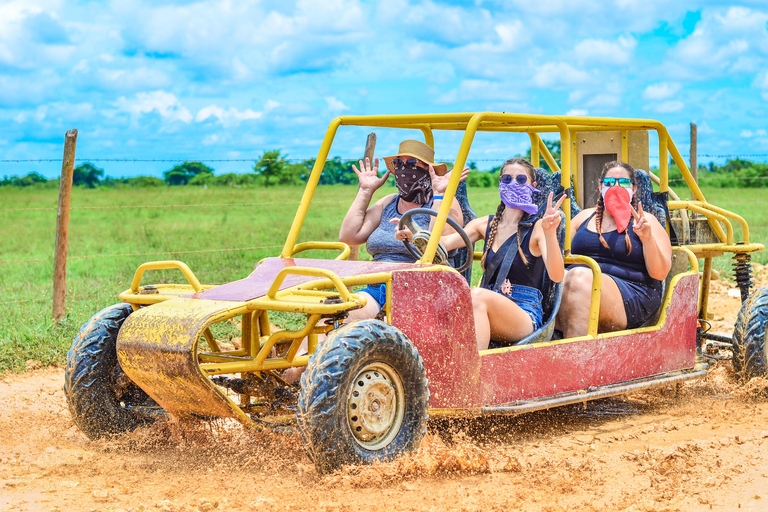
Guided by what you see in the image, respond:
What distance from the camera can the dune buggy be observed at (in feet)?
13.7

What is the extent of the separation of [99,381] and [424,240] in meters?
1.94

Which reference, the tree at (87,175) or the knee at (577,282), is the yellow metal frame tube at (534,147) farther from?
the tree at (87,175)

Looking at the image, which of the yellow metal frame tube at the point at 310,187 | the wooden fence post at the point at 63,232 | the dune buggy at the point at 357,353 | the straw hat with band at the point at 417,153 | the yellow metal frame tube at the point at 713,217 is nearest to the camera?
the dune buggy at the point at 357,353

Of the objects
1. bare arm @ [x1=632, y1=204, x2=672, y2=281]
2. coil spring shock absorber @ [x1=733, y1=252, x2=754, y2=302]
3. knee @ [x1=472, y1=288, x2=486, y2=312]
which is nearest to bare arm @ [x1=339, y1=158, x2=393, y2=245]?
knee @ [x1=472, y1=288, x2=486, y2=312]

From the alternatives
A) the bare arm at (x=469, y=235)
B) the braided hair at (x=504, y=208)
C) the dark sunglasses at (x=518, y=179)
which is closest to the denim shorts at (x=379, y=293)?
the bare arm at (x=469, y=235)

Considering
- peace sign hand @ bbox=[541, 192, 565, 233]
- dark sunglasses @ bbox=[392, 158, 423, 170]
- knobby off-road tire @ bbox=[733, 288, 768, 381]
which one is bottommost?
knobby off-road tire @ bbox=[733, 288, 768, 381]

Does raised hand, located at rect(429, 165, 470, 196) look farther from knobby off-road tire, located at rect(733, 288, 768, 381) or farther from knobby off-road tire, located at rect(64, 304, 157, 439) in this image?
knobby off-road tire, located at rect(733, 288, 768, 381)

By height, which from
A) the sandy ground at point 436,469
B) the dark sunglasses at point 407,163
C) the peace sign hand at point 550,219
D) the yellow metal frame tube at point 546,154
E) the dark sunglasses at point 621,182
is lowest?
the sandy ground at point 436,469

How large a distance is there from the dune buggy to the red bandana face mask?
416mm

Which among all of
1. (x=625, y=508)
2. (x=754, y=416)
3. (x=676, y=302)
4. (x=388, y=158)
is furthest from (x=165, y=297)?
(x=754, y=416)

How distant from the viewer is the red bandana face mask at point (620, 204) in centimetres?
591

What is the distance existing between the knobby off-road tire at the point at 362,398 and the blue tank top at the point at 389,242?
1377 millimetres

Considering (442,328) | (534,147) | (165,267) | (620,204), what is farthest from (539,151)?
(165,267)

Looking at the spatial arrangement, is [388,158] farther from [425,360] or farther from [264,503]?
[264,503]
